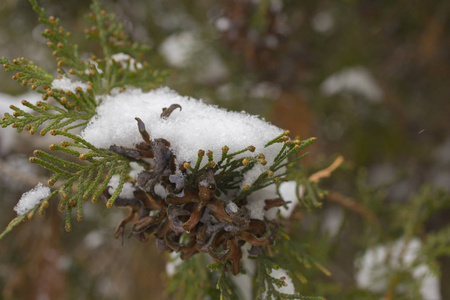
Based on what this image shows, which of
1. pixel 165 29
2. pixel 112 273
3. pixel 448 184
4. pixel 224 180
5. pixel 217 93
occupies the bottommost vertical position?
pixel 224 180

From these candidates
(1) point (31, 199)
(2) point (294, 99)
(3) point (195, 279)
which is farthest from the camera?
(2) point (294, 99)

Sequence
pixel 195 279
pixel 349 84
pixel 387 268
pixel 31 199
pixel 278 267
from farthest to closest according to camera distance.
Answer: pixel 349 84 < pixel 387 268 < pixel 195 279 < pixel 278 267 < pixel 31 199

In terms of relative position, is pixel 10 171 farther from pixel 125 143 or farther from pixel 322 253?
pixel 322 253

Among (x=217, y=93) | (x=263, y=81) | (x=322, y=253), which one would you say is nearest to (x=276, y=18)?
(x=263, y=81)

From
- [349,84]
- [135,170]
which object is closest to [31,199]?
[135,170]

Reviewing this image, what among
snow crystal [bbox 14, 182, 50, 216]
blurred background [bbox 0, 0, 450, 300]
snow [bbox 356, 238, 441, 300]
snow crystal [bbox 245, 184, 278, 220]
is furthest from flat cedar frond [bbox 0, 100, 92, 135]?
snow [bbox 356, 238, 441, 300]

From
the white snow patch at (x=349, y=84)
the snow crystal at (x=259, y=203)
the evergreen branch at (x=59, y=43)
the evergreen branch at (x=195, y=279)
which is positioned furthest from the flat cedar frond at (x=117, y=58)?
the white snow patch at (x=349, y=84)

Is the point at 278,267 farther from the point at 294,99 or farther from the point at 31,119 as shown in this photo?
the point at 294,99
